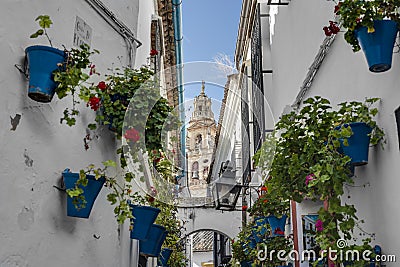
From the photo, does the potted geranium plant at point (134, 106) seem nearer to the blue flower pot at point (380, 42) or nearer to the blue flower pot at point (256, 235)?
the blue flower pot at point (380, 42)

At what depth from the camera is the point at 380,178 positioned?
8.68ft

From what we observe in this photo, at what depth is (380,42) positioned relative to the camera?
2.11 metres

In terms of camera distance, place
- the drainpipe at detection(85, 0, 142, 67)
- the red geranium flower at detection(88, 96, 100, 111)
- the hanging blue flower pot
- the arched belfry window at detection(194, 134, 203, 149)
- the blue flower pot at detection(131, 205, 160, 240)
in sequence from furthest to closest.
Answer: the arched belfry window at detection(194, 134, 203, 149), the hanging blue flower pot, the blue flower pot at detection(131, 205, 160, 240), the drainpipe at detection(85, 0, 142, 67), the red geranium flower at detection(88, 96, 100, 111)

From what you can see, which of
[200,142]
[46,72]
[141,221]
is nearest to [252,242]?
[200,142]

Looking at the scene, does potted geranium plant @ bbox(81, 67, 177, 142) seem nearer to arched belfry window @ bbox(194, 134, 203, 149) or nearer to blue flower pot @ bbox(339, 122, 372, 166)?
blue flower pot @ bbox(339, 122, 372, 166)

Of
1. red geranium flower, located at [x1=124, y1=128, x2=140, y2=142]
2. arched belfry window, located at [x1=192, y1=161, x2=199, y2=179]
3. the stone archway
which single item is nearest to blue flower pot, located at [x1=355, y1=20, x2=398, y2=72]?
red geranium flower, located at [x1=124, y1=128, x2=140, y2=142]

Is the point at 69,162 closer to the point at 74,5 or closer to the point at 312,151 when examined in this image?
the point at 74,5

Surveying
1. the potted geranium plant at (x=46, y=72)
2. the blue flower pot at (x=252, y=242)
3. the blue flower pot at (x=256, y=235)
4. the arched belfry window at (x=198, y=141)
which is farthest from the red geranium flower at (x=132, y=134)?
the blue flower pot at (x=252, y=242)

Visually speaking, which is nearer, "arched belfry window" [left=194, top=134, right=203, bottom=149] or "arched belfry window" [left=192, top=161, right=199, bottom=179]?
"arched belfry window" [left=194, top=134, right=203, bottom=149]

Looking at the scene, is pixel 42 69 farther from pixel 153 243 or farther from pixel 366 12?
pixel 153 243

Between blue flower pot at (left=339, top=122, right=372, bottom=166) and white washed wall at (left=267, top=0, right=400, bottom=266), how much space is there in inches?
3.8

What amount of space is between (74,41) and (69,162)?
823 millimetres

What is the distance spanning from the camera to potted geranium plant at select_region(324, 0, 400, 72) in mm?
2094

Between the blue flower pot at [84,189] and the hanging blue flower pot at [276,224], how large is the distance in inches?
98.6
